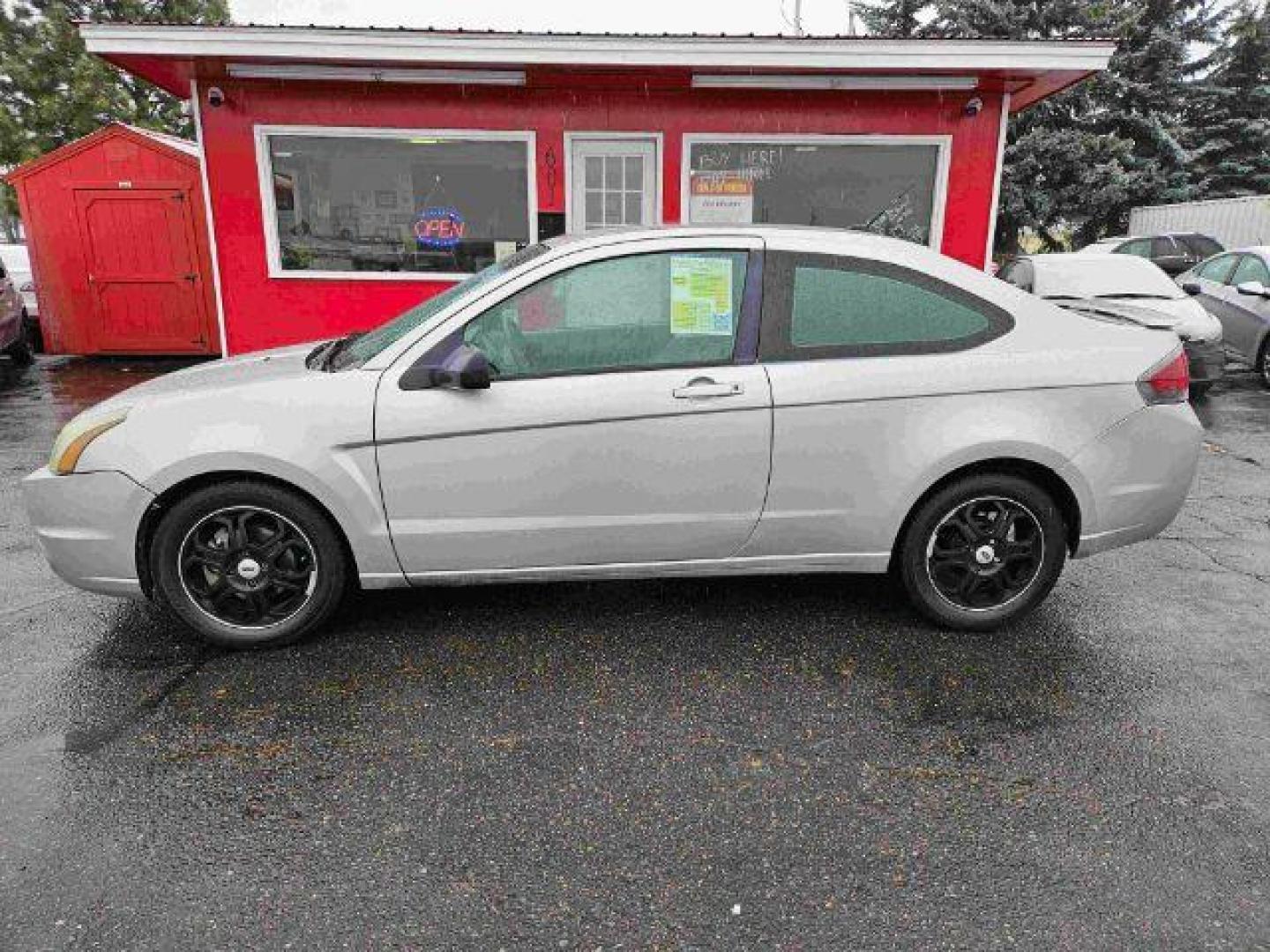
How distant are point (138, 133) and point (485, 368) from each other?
359 inches

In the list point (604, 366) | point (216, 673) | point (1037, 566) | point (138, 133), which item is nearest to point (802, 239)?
point (604, 366)

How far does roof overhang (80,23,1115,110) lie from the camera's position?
287 inches

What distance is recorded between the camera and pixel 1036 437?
3361mm

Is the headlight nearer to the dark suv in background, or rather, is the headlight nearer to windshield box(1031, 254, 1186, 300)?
windshield box(1031, 254, 1186, 300)

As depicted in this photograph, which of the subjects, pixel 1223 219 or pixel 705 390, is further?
pixel 1223 219

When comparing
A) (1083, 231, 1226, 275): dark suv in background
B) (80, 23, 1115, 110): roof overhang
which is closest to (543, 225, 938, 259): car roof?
(80, 23, 1115, 110): roof overhang

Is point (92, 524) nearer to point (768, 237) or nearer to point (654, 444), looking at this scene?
point (654, 444)

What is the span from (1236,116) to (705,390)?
2681 cm

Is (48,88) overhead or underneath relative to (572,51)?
overhead

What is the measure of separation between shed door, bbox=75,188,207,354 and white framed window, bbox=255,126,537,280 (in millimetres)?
2295

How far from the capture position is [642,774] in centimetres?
265

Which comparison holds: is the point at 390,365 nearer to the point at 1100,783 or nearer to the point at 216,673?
the point at 216,673

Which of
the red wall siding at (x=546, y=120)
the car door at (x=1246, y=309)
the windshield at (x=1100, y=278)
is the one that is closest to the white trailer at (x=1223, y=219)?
the car door at (x=1246, y=309)

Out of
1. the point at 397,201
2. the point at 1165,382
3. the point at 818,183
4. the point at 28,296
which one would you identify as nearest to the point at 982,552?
the point at 1165,382
